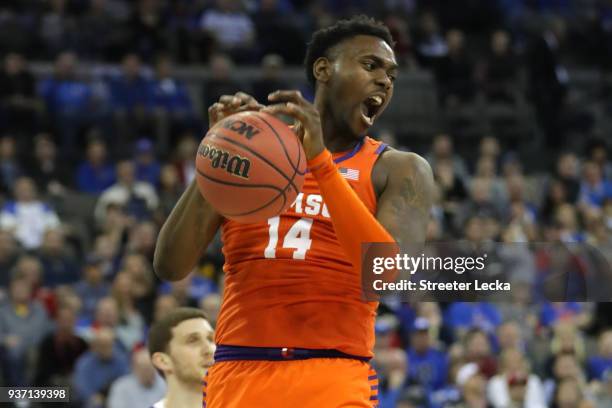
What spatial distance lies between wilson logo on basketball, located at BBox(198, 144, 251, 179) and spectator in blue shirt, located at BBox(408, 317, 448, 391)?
7421mm

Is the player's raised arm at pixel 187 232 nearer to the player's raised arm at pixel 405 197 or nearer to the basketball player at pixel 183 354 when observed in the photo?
the player's raised arm at pixel 405 197

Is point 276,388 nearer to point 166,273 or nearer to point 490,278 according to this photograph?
point 166,273

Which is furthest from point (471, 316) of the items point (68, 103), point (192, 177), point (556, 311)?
point (68, 103)

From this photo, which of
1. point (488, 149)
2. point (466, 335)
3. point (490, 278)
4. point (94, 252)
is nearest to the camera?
point (490, 278)

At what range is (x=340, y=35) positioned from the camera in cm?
455

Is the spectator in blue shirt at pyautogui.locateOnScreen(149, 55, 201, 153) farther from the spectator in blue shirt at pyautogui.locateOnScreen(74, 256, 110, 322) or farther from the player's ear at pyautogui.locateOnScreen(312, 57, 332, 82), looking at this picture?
the player's ear at pyautogui.locateOnScreen(312, 57, 332, 82)

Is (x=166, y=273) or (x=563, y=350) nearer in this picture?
(x=166, y=273)

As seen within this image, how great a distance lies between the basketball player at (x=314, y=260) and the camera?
415 cm

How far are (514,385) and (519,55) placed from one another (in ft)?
29.9

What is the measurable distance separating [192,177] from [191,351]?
525 centimetres

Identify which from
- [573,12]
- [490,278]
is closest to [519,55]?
[573,12]

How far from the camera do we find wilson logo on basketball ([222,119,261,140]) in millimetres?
3936

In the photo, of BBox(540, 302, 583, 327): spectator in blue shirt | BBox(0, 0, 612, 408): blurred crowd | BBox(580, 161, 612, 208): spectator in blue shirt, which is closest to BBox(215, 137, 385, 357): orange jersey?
BBox(0, 0, 612, 408): blurred crowd

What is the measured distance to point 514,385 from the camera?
1058cm
